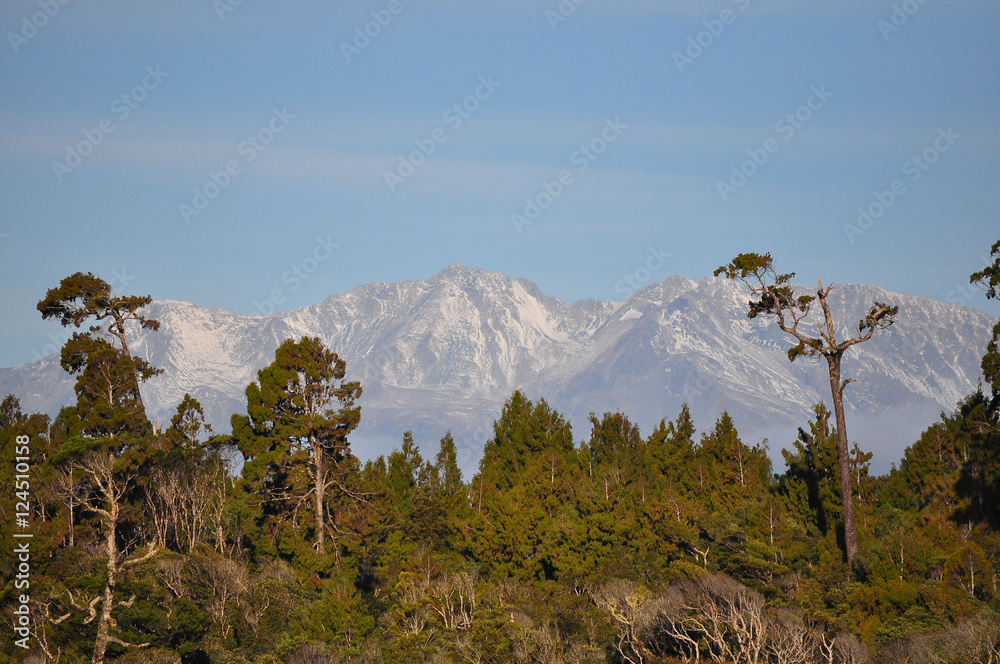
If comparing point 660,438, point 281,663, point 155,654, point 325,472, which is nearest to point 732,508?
point 660,438

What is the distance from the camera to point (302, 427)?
50719mm

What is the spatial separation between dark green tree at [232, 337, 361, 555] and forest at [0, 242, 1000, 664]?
0.38ft

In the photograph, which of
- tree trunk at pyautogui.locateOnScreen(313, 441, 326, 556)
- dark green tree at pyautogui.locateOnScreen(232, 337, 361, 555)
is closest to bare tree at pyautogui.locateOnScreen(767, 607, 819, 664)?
tree trunk at pyautogui.locateOnScreen(313, 441, 326, 556)

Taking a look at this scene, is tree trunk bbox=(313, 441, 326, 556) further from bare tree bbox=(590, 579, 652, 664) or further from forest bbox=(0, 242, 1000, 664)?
bare tree bbox=(590, 579, 652, 664)

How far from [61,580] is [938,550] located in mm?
34013

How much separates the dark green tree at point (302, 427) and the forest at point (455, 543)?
4.6 inches

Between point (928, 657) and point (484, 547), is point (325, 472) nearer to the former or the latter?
point (484, 547)

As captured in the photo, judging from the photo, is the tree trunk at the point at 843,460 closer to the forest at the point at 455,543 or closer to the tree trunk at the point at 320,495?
the forest at the point at 455,543

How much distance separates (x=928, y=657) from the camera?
3306 centimetres

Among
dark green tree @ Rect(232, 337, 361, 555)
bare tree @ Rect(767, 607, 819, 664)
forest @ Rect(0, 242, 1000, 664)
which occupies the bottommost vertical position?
bare tree @ Rect(767, 607, 819, 664)

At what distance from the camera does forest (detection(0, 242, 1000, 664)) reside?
123ft

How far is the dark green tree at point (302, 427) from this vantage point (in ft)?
165

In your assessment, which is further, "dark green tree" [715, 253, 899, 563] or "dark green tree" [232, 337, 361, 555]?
"dark green tree" [232, 337, 361, 555]

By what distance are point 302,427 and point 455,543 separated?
9.82m
